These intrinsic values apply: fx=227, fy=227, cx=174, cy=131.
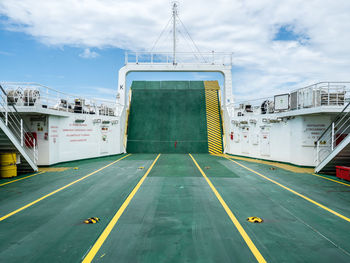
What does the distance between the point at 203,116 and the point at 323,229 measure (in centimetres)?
1778

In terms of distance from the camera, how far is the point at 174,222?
16.9 ft

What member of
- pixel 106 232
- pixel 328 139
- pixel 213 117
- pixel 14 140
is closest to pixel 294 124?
pixel 328 139

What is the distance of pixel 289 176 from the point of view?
10469 millimetres

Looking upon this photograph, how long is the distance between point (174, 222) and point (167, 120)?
16.9 m

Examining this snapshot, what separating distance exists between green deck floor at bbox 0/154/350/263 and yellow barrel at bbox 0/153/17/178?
1391 millimetres

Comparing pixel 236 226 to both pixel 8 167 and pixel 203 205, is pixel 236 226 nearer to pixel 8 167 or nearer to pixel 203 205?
pixel 203 205

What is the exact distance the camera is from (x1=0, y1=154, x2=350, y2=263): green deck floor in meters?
3.91

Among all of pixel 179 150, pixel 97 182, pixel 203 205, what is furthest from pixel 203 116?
pixel 203 205

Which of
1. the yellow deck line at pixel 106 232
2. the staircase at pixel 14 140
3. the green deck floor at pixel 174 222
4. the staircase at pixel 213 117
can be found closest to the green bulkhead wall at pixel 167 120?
the staircase at pixel 213 117

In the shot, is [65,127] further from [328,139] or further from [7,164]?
[328,139]

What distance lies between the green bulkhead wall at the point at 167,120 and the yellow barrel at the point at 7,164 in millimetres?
10086

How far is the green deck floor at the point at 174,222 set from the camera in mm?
3914

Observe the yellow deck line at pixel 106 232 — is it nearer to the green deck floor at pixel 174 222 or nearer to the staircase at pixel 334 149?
the green deck floor at pixel 174 222

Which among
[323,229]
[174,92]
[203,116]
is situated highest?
[174,92]
